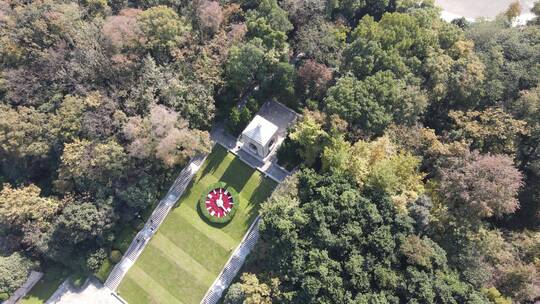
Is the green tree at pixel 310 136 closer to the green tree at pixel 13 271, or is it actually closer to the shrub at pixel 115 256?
the shrub at pixel 115 256

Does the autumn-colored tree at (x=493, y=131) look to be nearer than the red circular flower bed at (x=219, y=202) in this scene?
Yes

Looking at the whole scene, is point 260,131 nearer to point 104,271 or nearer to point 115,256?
point 115,256

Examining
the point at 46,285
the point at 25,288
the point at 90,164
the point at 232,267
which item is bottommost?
→ the point at 25,288

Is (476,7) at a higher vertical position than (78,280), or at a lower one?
higher

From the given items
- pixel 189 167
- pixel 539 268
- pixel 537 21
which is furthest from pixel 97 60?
pixel 537 21

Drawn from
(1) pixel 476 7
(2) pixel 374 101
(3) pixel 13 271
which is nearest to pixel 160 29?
(2) pixel 374 101

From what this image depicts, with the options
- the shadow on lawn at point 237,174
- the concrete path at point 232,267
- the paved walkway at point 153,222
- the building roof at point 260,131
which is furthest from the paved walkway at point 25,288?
the building roof at point 260,131
